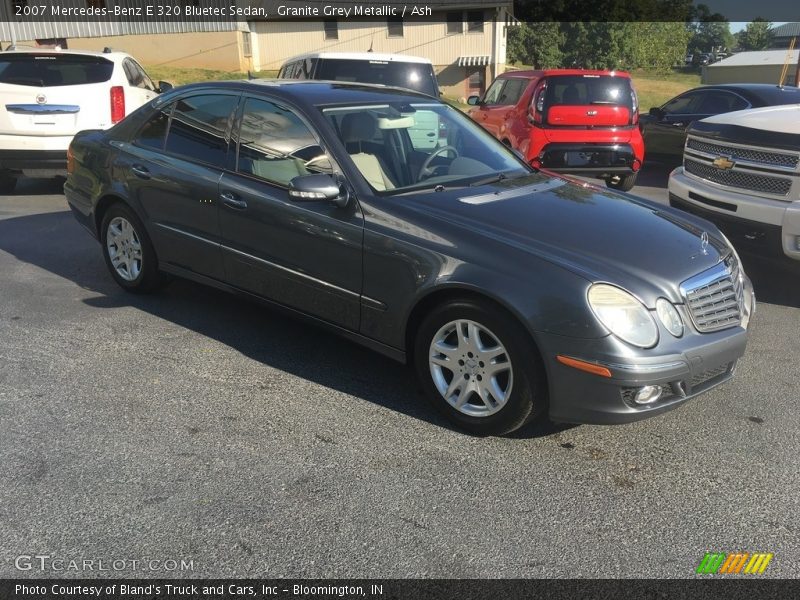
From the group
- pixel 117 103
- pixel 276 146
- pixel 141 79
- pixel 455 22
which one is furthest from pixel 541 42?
pixel 276 146

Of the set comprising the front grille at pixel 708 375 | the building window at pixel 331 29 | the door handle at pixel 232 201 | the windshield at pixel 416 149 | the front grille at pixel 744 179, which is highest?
the building window at pixel 331 29

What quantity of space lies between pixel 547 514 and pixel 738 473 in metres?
0.96

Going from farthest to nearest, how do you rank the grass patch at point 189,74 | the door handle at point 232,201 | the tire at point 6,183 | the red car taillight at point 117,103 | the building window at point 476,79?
the building window at point 476,79
the grass patch at point 189,74
the tire at point 6,183
the red car taillight at point 117,103
the door handle at point 232,201

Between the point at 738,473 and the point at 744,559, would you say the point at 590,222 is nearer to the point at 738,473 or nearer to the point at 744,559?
the point at 738,473

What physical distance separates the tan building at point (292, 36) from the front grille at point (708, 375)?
37263 millimetres

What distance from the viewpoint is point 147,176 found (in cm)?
496

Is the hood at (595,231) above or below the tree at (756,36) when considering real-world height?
below

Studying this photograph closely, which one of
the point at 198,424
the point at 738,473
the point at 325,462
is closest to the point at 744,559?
the point at 738,473

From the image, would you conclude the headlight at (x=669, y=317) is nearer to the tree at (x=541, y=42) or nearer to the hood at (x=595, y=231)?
the hood at (x=595, y=231)

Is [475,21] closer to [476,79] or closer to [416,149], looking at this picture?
[476,79]

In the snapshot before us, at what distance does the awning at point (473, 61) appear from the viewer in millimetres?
38625

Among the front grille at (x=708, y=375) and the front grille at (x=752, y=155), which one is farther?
the front grille at (x=752, y=155)

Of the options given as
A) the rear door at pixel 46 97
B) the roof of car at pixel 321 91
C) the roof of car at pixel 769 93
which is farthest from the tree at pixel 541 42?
the roof of car at pixel 321 91

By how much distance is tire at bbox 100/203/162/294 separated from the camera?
515 centimetres
